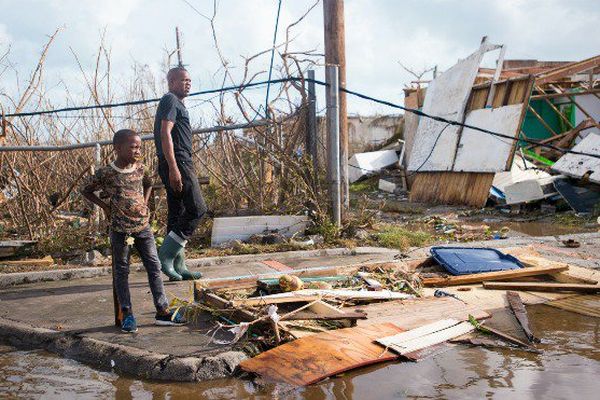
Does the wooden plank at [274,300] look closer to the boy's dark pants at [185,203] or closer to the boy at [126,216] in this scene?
the boy at [126,216]

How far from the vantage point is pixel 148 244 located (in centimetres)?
461

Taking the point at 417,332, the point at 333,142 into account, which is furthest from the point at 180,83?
the point at 417,332

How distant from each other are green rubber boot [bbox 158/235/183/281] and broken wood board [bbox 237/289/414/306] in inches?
56.9

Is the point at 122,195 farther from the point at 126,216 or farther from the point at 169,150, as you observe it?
the point at 169,150

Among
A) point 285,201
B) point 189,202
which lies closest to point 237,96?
point 285,201

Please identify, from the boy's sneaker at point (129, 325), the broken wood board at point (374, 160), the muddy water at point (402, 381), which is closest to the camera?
the muddy water at point (402, 381)

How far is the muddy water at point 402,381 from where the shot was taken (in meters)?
3.38

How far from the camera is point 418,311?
4883 millimetres

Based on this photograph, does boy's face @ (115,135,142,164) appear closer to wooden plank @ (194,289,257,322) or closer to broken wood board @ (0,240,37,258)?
wooden plank @ (194,289,257,322)

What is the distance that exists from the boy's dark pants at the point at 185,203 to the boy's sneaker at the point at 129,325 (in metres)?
1.60

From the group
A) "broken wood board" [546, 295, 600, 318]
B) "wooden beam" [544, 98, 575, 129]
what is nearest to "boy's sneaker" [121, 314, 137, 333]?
"broken wood board" [546, 295, 600, 318]

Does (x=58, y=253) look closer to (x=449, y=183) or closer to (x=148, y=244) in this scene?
(x=148, y=244)

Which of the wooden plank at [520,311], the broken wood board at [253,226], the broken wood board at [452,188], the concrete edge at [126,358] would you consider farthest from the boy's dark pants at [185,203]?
the broken wood board at [452,188]

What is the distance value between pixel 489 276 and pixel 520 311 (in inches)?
44.1
